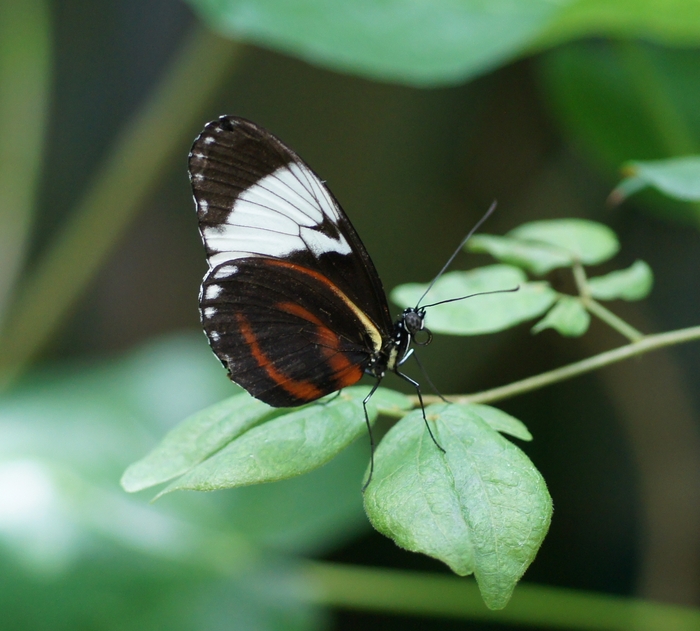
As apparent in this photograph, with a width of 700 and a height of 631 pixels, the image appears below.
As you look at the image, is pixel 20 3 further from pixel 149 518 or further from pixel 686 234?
pixel 686 234

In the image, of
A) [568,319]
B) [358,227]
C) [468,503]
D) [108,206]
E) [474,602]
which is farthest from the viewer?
[358,227]

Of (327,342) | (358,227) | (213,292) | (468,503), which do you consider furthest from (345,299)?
(358,227)

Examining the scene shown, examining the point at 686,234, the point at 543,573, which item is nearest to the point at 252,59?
the point at 686,234

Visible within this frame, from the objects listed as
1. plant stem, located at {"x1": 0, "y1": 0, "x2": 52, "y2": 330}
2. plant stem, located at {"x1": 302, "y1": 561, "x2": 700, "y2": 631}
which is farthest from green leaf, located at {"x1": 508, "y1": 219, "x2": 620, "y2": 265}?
plant stem, located at {"x1": 0, "y1": 0, "x2": 52, "y2": 330}

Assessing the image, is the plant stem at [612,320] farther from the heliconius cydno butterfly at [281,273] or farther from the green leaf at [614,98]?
the green leaf at [614,98]

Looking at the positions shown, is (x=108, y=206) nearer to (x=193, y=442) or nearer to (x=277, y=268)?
(x=277, y=268)

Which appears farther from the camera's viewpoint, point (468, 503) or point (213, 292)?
point (213, 292)

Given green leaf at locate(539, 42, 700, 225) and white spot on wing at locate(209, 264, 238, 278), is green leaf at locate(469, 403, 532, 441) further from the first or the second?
green leaf at locate(539, 42, 700, 225)

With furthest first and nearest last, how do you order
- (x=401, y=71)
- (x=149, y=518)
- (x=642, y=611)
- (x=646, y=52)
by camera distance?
(x=646, y=52)
(x=149, y=518)
(x=401, y=71)
(x=642, y=611)
